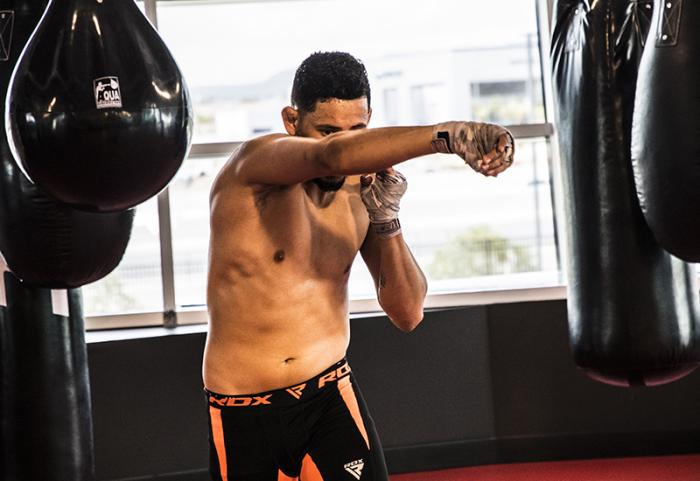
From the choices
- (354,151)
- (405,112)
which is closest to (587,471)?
(405,112)

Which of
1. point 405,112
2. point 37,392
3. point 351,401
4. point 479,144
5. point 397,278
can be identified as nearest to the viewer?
point 479,144

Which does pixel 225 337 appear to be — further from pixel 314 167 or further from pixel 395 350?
pixel 395 350

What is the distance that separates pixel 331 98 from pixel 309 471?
0.80 m

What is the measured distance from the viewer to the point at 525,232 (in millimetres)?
4832

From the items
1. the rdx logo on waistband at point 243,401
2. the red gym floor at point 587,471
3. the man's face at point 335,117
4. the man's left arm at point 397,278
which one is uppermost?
the man's face at point 335,117

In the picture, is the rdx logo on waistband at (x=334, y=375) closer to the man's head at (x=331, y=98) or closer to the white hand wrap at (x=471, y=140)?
the man's head at (x=331, y=98)

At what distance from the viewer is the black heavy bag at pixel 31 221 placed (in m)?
2.63

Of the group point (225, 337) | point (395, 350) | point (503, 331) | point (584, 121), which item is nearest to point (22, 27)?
point (225, 337)

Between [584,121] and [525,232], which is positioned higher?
[584,121]

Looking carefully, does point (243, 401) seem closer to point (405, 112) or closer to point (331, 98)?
point (331, 98)

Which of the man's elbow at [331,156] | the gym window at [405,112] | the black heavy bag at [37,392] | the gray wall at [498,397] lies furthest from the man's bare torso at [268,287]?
the gym window at [405,112]

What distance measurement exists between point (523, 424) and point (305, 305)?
8.19 ft

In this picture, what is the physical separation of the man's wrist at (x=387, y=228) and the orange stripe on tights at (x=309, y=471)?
519mm

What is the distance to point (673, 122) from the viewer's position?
220 centimetres
